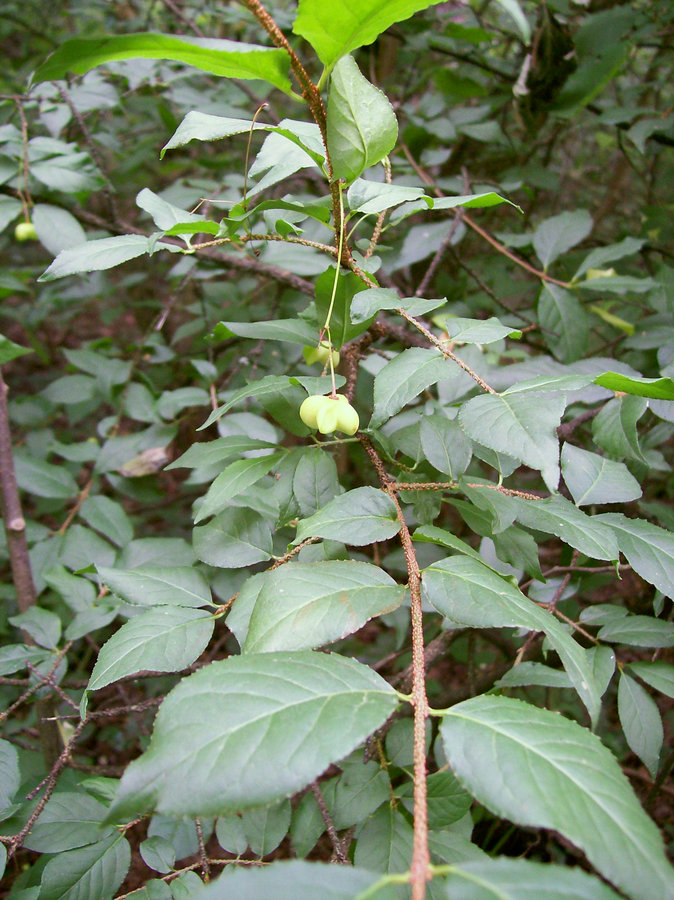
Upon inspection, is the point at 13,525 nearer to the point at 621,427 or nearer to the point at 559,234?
the point at 621,427

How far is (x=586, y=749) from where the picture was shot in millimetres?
443

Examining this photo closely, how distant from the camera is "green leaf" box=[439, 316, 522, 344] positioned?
26.5 inches

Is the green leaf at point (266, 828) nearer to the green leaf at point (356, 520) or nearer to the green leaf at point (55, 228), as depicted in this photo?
the green leaf at point (356, 520)

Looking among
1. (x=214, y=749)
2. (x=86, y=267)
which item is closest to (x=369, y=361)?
(x=86, y=267)

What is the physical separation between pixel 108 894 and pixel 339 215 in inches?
34.7

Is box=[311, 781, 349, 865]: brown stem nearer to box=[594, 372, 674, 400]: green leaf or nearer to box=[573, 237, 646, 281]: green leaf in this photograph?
box=[594, 372, 674, 400]: green leaf

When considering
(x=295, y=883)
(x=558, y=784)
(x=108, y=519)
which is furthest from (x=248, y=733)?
(x=108, y=519)

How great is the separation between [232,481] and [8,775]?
527 millimetres

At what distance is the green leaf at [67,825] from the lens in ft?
2.59

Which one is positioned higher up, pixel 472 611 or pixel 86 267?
pixel 86 267

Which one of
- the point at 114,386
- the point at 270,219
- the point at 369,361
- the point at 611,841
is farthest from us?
the point at 114,386

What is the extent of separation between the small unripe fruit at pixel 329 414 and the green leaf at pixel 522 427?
145 millimetres

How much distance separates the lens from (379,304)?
661 millimetres

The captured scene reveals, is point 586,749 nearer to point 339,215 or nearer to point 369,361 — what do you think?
Result: point 339,215
